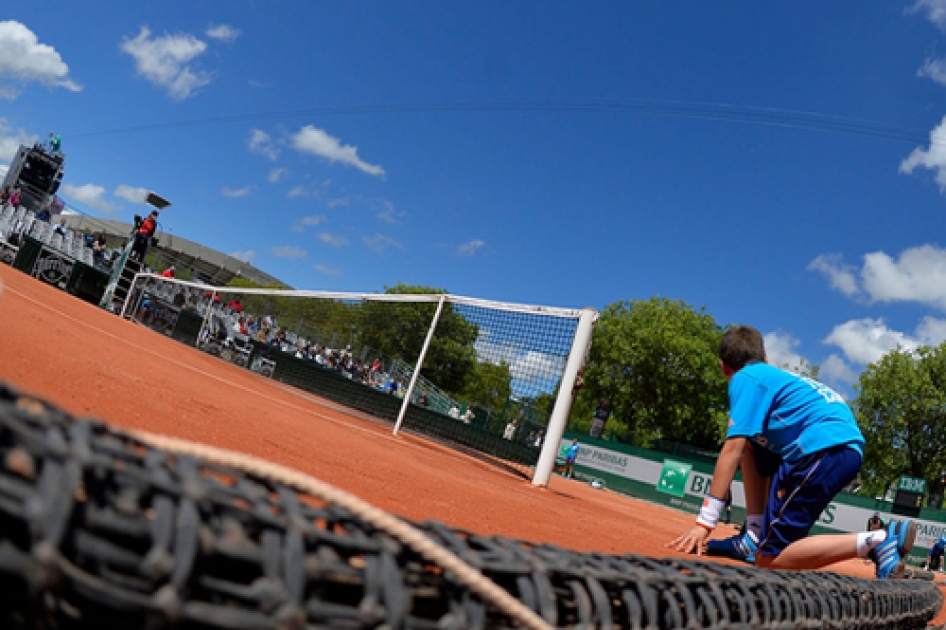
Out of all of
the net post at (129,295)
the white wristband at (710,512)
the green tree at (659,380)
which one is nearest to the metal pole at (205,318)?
the net post at (129,295)

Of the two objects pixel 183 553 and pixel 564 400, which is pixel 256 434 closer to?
pixel 183 553

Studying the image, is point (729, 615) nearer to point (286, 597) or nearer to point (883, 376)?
point (286, 597)

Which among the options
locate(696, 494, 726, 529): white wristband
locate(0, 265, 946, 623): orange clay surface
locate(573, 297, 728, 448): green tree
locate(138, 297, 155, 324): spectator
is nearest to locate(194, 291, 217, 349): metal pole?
locate(138, 297, 155, 324): spectator

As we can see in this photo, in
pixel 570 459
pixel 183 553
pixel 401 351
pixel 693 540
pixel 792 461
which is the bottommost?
pixel 570 459

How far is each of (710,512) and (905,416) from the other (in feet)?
158

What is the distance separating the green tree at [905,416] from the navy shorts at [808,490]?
150ft

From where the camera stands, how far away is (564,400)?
9.38 meters

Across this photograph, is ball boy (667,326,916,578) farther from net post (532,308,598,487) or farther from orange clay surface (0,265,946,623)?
net post (532,308,598,487)

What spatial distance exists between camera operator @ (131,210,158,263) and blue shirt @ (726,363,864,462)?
18.0 m

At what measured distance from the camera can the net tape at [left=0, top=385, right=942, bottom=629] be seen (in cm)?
56

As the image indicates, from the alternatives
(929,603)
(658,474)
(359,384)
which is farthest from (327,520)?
(658,474)

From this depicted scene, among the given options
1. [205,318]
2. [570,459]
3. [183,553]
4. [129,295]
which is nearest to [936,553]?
[570,459]

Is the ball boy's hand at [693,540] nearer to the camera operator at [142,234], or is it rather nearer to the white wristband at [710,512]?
the white wristband at [710,512]

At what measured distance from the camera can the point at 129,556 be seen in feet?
1.89
